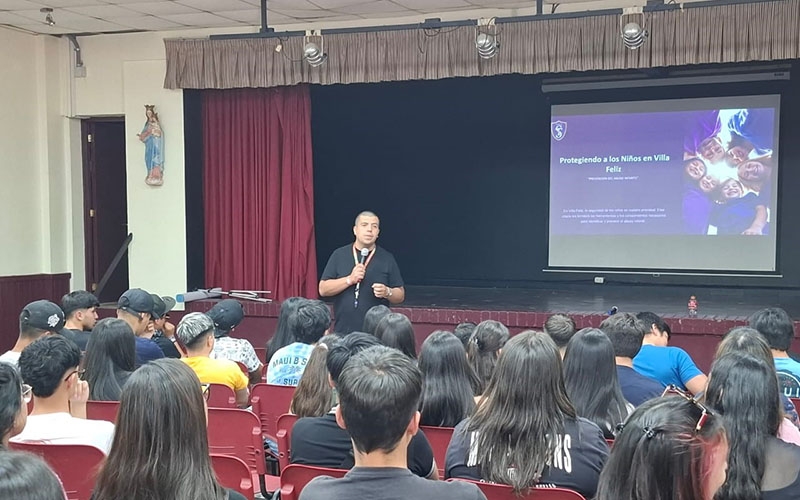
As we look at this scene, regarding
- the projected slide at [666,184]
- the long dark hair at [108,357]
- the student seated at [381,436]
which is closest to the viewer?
the student seated at [381,436]

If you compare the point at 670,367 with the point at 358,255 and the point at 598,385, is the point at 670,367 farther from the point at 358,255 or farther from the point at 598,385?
the point at 358,255

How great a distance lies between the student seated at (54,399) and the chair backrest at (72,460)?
0.08 meters

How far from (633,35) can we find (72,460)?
5096 millimetres

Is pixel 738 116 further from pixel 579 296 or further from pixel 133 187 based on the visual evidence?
pixel 133 187

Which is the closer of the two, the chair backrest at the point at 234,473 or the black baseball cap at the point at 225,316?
the chair backrest at the point at 234,473

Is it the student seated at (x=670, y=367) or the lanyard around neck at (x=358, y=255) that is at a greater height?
the lanyard around neck at (x=358, y=255)

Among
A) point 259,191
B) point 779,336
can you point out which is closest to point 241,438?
point 779,336

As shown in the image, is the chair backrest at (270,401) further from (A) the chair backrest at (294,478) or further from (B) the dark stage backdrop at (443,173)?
(B) the dark stage backdrop at (443,173)

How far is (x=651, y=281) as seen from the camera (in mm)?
8266

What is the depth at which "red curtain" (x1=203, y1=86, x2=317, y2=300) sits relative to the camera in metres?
7.77

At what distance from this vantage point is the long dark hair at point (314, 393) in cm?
288

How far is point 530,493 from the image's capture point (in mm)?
1939

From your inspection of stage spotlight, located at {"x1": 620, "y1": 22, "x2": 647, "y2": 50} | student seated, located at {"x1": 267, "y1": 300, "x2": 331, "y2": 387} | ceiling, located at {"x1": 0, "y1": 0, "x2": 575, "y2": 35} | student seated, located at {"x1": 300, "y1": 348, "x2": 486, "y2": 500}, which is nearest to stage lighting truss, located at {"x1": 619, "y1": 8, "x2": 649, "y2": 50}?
stage spotlight, located at {"x1": 620, "y1": 22, "x2": 647, "y2": 50}

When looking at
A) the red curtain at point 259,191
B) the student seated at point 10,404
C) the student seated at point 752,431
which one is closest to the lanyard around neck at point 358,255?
the red curtain at point 259,191
